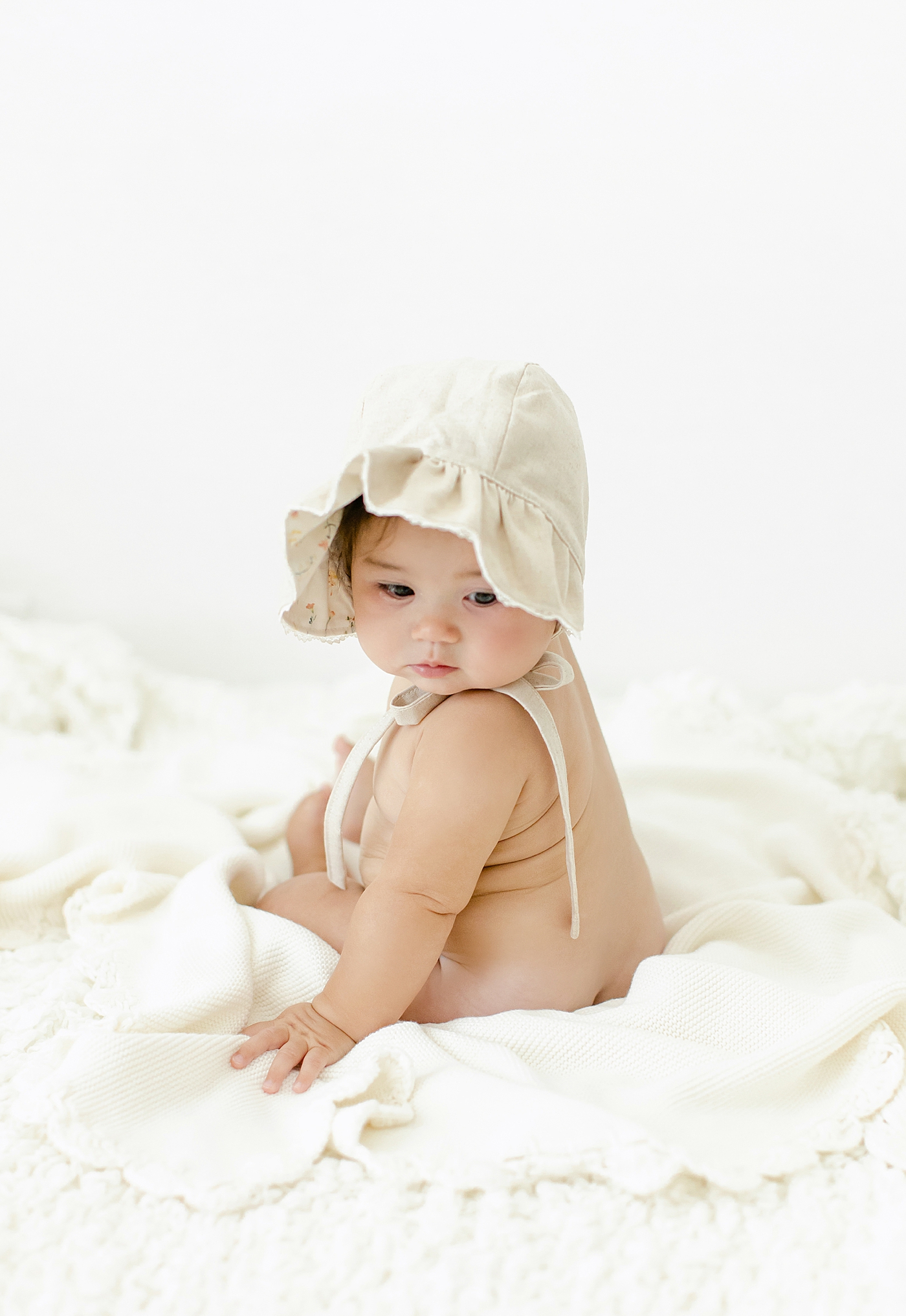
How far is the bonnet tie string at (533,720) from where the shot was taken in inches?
38.7

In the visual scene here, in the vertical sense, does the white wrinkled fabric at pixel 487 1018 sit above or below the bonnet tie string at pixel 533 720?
below

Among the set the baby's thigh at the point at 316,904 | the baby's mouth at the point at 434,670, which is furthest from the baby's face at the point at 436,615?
the baby's thigh at the point at 316,904

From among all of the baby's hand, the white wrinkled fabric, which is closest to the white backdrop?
the white wrinkled fabric

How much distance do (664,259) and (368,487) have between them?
1173mm

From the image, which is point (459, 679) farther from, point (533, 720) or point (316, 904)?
point (316, 904)

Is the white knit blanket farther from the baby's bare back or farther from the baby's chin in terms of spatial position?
the baby's chin

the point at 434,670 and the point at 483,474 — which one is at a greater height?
the point at 483,474

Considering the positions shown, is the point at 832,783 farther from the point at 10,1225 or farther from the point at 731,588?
the point at 10,1225

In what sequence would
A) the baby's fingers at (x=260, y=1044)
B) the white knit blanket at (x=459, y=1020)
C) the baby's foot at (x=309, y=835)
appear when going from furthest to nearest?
the baby's foot at (x=309, y=835) < the baby's fingers at (x=260, y=1044) < the white knit blanket at (x=459, y=1020)

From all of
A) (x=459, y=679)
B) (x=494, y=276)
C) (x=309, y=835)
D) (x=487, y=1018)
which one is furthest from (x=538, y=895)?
(x=494, y=276)

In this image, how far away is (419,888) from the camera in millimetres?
959

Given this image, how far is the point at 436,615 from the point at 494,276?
3.53ft

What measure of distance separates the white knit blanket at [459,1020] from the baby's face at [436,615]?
0.32 m

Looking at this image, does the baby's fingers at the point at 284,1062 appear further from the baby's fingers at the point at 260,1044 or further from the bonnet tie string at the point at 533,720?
the bonnet tie string at the point at 533,720
